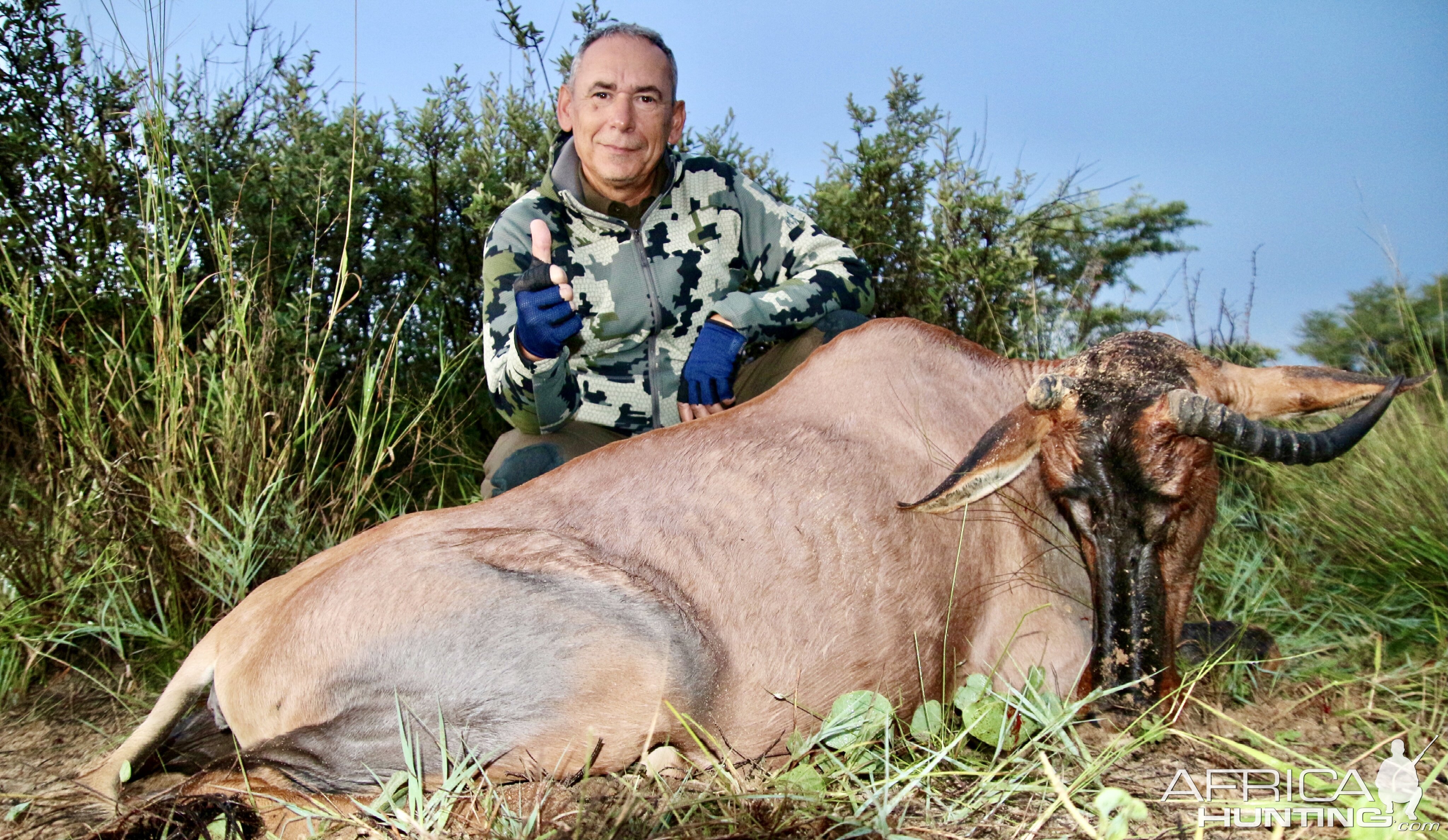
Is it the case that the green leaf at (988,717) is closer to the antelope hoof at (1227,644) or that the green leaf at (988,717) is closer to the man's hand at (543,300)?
the antelope hoof at (1227,644)

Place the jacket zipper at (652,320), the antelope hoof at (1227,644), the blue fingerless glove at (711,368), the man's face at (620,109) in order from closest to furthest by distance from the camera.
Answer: the antelope hoof at (1227,644), the blue fingerless glove at (711,368), the man's face at (620,109), the jacket zipper at (652,320)

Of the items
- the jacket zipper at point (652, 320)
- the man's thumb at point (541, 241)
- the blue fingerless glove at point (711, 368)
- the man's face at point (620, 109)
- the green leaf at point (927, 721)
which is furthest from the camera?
the jacket zipper at point (652, 320)

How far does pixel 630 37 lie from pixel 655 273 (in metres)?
1.10

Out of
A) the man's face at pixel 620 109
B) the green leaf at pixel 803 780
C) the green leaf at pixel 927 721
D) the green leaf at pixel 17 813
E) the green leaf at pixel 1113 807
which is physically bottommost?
the green leaf at pixel 17 813

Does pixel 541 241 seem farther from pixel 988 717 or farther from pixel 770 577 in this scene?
pixel 988 717

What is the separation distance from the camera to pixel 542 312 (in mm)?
3670

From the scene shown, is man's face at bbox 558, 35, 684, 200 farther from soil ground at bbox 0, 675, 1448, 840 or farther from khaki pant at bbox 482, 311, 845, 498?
soil ground at bbox 0, 675, 1448, 840

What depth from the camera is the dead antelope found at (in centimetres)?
252

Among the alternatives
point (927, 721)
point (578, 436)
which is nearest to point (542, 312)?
point (578, 436)

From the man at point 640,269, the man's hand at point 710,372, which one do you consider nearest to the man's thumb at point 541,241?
the man at point 640,269

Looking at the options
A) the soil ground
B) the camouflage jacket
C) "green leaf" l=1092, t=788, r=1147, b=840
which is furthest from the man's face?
"green leaf" l=1092, t=788, r=1147, b=840

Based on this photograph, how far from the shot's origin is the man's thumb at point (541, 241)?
3.62m

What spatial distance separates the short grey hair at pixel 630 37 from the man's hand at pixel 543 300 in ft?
4.24

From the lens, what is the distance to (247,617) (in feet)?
9.11
